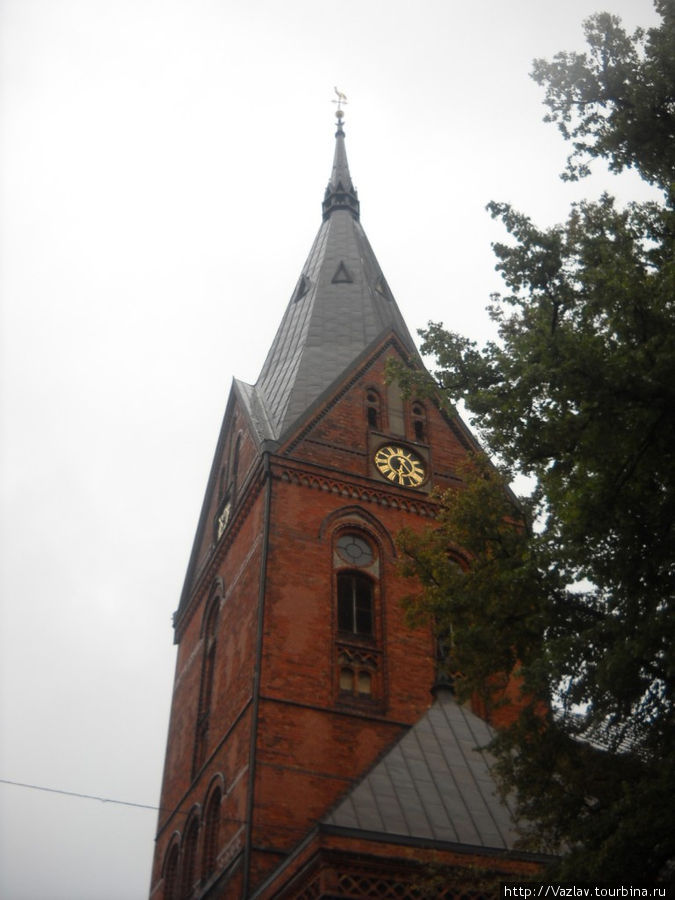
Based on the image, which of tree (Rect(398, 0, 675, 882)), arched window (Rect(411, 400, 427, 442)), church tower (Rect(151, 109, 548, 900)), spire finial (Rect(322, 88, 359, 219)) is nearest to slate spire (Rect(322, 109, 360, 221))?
spire finial (Rect(322, 88, 359, 219))

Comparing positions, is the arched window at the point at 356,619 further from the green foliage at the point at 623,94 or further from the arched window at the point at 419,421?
the green foliage at the point at 623,94

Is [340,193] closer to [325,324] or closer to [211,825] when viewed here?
[325,324]

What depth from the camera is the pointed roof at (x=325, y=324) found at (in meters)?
27.0

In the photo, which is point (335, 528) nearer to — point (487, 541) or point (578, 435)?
point (487, 541)

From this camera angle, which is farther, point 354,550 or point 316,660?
point 354,550

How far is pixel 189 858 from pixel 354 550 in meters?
7.11

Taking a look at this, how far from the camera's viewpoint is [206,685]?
78.1 feet

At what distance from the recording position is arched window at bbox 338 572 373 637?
2195 centimetres

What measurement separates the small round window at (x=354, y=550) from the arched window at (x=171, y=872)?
700 cm

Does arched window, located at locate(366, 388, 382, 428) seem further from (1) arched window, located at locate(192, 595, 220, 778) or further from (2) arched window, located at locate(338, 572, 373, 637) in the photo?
(1) arched window, located at locate(192, 595, 220, 778)

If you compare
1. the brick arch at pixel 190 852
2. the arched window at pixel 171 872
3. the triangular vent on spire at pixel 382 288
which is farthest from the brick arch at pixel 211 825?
the triangular vent on spire at pixel 382 288

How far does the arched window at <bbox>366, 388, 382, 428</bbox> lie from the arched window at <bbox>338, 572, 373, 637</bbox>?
4.61 m

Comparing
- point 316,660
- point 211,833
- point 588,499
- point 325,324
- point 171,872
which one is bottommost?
point 588,499

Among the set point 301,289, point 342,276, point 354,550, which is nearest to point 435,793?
point 354,550
